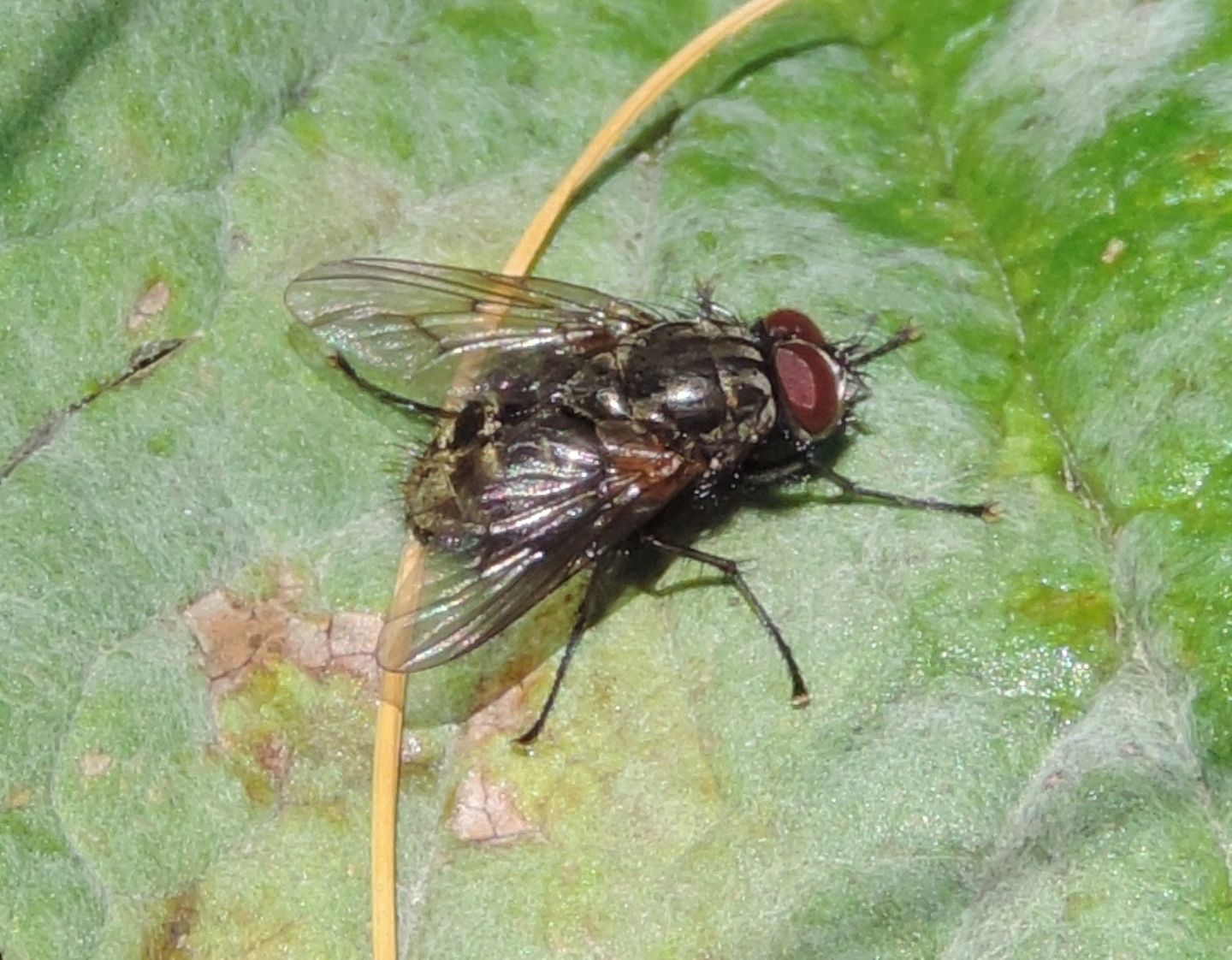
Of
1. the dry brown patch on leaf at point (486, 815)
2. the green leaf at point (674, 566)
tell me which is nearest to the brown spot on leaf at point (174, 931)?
the green leaf at point (674, 566)

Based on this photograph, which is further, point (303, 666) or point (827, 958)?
point (303, 666)

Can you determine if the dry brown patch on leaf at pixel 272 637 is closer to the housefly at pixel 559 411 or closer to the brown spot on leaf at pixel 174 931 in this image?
the housefly at pixel 559 411

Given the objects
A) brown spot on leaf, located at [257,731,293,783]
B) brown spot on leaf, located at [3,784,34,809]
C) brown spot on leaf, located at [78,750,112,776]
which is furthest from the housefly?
brown spot on leaf, located at [3,784,34,809]

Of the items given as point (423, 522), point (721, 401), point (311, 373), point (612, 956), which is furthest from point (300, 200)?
point (612, 956)

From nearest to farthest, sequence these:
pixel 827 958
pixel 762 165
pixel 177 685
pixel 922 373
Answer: pixel 827 958 < pixel 177 685 < pixel 922 373 < pixel 762 165

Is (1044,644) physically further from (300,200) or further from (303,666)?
(300,200)
